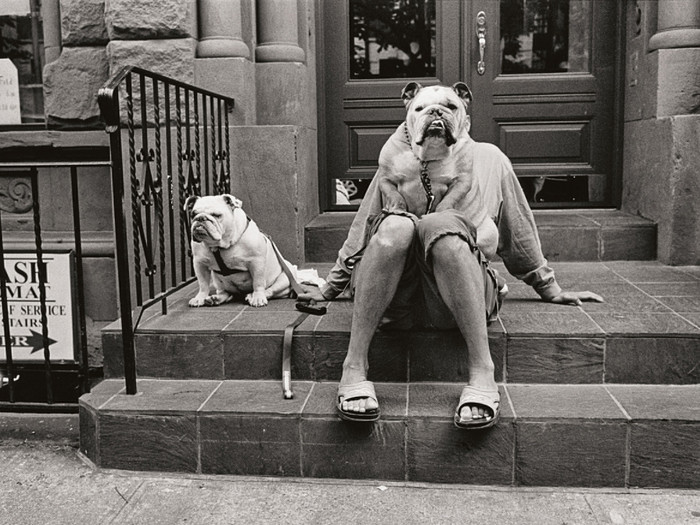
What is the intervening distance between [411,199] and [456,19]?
2.90 meters

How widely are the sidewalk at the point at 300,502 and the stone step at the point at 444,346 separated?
57 cm

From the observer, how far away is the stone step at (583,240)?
5289mm

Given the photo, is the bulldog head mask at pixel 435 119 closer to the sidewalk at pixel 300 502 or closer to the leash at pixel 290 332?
the leash at pixel 290 332

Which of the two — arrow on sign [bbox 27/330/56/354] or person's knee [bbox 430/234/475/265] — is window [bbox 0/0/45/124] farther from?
person's knee [bbox 430/234/475/265]

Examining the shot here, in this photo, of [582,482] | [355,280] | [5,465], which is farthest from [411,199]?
[5,465]

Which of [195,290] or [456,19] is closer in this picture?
[195,290]

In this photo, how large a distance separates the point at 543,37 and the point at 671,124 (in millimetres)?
1385

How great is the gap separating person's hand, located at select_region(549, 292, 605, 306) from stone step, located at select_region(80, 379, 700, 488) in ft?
2.06

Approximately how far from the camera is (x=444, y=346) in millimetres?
3576

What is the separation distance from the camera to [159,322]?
3.94 meters

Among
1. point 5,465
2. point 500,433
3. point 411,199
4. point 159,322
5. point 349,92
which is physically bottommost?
point 5,465

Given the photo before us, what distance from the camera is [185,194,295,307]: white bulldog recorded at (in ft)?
13.0

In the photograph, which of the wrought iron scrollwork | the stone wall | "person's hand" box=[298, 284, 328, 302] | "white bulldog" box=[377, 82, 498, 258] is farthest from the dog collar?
the stone wall

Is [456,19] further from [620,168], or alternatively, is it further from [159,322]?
[159,322]
